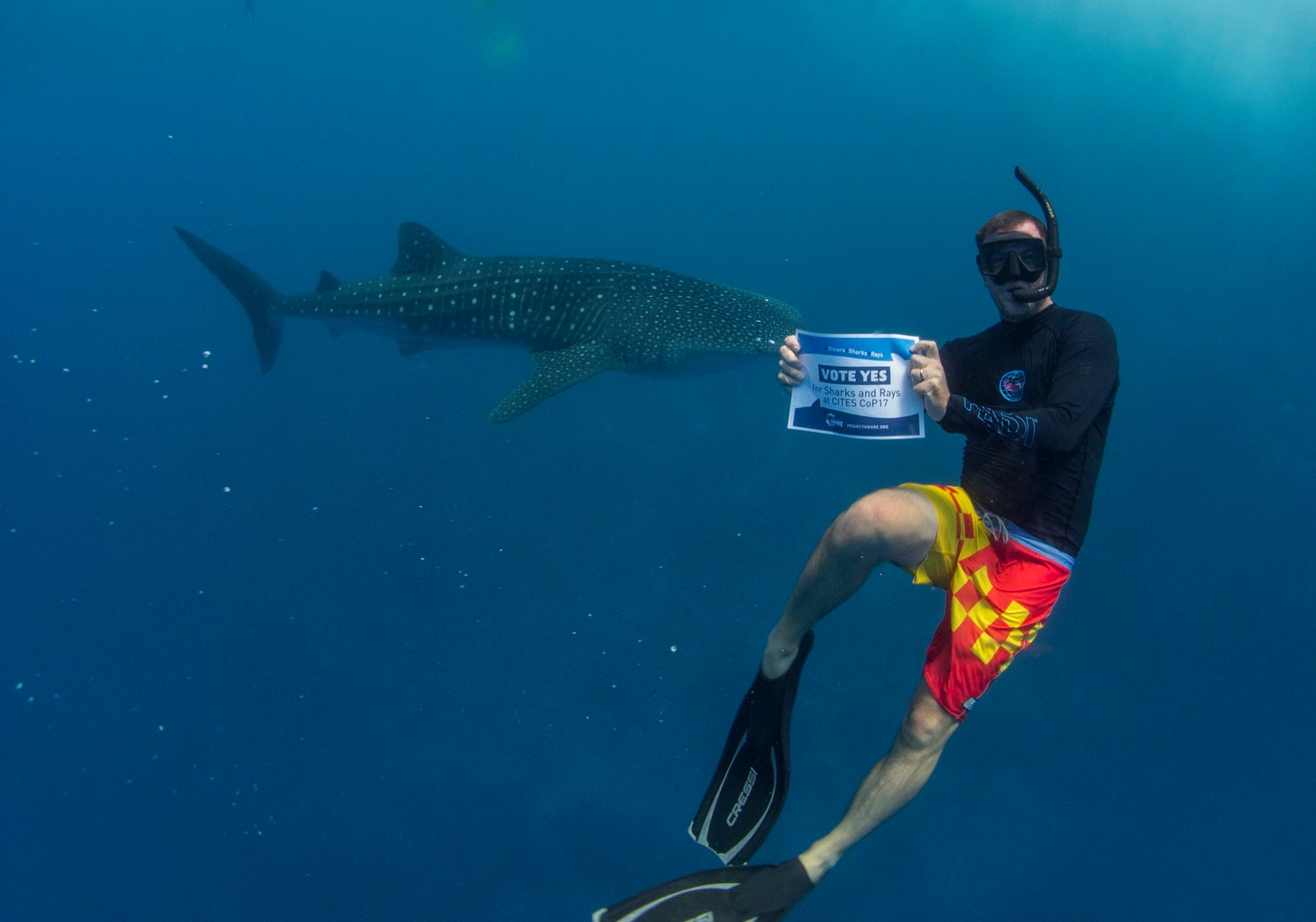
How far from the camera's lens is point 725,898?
10.7 ft

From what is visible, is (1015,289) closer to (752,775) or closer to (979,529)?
(979,529)

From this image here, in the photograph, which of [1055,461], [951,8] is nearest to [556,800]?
[1055,461]

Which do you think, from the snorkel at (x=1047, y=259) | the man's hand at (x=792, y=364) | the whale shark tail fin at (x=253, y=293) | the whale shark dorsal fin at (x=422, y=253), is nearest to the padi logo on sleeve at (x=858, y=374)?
the man's hand at (x=792, y=364)

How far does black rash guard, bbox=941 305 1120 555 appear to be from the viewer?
2646 mm

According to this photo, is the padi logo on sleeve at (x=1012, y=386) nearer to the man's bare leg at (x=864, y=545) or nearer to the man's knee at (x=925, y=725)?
the man's bare leg at (x=864, y=545)

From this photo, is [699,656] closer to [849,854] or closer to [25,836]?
[849,854]

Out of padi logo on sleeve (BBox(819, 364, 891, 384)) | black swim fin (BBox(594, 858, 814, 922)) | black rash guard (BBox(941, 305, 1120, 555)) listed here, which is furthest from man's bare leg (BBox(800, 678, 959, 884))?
padi logo on sleeve (BBox(819, 364, 891, 384))

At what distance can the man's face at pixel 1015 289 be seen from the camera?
2.86m

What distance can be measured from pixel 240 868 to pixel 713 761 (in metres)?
4.92

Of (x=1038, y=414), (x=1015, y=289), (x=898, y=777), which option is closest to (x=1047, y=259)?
(x=1015, y=289)

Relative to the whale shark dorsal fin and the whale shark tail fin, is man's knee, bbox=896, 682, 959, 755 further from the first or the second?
the whale shark tail fin

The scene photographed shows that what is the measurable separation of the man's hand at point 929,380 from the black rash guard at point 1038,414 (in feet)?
0.34

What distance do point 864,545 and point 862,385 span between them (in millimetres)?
806

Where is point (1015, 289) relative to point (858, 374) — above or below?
above
